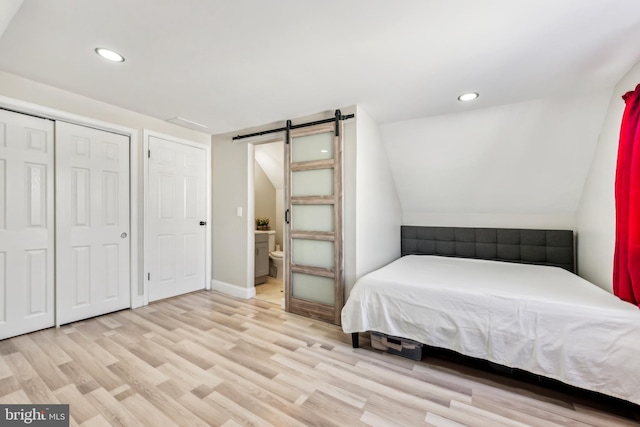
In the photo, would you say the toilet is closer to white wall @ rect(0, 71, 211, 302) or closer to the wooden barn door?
the wooden barn door

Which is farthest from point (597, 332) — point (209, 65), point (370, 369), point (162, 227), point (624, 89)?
point (162, 227)

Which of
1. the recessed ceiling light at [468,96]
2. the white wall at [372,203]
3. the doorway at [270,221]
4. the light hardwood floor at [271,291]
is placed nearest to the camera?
the recessed ceiling light at [468,96]

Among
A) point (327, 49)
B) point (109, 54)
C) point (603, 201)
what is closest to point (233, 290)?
point (109, 54)

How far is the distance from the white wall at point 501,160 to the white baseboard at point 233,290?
255 centimetres

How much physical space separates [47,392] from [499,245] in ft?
14.7

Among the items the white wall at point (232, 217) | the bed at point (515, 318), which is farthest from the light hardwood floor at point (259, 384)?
the white wall at point (232, 217)

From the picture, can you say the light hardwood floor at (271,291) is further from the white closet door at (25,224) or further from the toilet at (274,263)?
the white closet door at (25,224)

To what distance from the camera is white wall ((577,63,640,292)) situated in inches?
88.8

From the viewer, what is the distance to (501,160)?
123 inches

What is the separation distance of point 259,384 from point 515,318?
5.90ft

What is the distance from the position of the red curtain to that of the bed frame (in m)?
1.32

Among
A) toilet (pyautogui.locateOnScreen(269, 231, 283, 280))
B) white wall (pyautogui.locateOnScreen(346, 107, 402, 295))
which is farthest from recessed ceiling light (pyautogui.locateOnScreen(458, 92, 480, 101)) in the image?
toilet (pyautogui.locateOnScreen(269, 231, 283, 280))

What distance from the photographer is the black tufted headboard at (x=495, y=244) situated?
3148 mm

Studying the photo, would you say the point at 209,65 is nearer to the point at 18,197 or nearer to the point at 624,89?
the point at 18,197
